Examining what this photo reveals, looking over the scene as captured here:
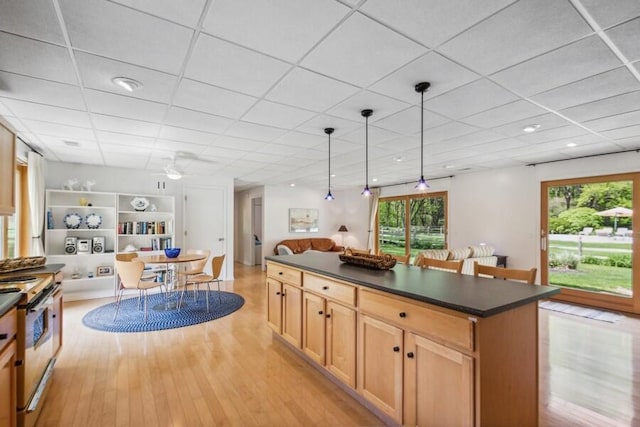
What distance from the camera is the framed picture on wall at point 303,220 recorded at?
9.00m

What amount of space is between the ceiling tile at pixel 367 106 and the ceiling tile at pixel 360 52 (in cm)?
34

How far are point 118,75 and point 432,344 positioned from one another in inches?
112

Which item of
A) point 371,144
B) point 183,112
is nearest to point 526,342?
point 371,144

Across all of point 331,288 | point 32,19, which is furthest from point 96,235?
point 331,288

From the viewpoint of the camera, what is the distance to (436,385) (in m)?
1.67

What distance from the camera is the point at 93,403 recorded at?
7.62 feet

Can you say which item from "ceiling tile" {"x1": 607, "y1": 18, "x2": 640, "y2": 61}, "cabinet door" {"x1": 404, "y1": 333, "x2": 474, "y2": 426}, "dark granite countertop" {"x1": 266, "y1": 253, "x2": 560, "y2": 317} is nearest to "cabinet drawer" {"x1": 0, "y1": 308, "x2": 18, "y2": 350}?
"dark granite countertop" {"x1": 266, "y1": 253, "x2": 560, "y2": 317}

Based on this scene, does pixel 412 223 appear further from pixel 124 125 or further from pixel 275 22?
pixel 275 22

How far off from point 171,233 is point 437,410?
5941mm

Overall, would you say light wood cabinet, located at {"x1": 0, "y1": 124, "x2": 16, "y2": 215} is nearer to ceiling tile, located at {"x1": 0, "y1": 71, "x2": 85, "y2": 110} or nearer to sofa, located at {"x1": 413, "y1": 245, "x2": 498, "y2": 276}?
ceiling tile, located at {"x1": 0, "y1": 71, "x2": 85, "y2": 110}

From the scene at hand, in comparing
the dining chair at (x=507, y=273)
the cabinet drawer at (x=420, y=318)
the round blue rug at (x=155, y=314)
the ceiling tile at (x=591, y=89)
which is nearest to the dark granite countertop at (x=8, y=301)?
the cabinet drawer at (x=420, y=318)

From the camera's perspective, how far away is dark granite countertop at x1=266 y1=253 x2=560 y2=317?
1586mm

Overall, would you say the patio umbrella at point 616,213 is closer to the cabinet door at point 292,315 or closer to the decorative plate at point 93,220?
the cabinet door at point 292,315

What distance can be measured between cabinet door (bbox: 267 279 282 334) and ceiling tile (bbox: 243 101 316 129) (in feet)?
5.85
